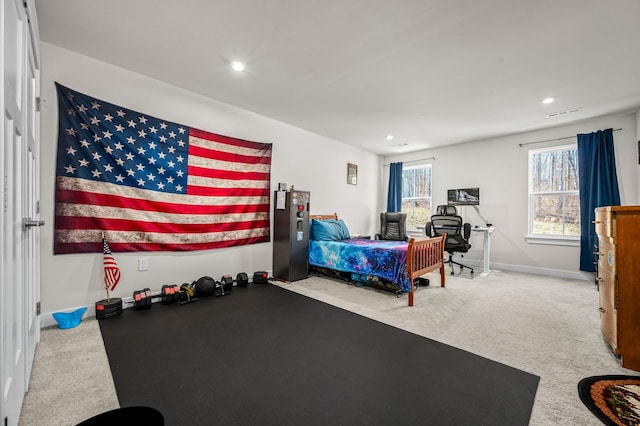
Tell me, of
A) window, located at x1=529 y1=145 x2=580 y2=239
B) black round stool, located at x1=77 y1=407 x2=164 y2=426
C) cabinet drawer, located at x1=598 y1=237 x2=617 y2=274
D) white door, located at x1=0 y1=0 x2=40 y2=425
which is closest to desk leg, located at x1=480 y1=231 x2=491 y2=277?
window, located at x1=529 y1=145 x2=580 y2=239

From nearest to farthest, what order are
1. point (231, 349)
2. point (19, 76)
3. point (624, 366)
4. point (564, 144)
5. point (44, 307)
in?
point (19, 76) → point (624, 366) → point (231, 349) → point (44, 307) → point (564, 144)

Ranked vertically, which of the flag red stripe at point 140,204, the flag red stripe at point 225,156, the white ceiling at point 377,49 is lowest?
the flag red stripe at point 140,204

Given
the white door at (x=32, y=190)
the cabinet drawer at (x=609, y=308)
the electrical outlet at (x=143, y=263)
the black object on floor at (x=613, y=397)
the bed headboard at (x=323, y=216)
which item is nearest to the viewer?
the black object on floor at (x=613, y=397)

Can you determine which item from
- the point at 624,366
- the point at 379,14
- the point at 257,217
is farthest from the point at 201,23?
the point at 624,366

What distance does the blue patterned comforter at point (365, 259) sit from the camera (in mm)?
3207

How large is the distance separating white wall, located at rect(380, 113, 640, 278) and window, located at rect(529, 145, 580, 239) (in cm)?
15

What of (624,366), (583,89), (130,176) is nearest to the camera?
(624,366)

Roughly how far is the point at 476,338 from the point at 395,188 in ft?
14.9

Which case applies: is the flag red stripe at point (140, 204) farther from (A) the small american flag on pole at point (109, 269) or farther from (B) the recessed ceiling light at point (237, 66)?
(B) the recessed ceiling light at point (237, 66)

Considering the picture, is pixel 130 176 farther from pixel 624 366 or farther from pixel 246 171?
pixel 624 366

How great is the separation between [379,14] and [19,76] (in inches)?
91.3

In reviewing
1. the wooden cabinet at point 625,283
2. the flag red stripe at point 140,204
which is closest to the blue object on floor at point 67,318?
the flag red stripe at point 140,204

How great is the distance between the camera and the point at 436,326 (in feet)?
8.07

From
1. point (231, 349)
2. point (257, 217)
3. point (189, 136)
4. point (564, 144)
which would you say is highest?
point (564, 144)
